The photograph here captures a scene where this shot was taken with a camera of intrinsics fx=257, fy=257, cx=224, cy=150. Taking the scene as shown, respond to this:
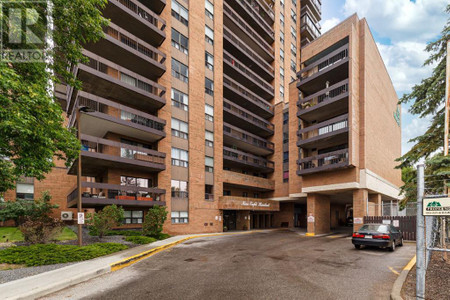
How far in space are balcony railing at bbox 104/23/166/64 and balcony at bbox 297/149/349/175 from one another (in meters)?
20.1

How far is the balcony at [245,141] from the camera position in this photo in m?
36.0

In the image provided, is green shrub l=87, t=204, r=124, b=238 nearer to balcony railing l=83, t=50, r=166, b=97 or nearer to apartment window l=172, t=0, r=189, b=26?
balcony railing l=83, t=50, r=166, b=97

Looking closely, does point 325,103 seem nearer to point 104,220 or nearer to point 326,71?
point 326,71

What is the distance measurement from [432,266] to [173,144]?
23034 millimetres

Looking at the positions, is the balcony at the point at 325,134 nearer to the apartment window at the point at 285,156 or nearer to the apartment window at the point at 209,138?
the apartment window at the point at 285,156

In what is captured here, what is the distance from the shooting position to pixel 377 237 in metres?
14.3

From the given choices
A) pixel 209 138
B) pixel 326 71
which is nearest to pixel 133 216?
pixel 209 138

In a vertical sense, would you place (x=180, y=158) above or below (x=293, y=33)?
below

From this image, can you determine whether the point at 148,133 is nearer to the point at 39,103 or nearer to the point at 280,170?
the point at 39,103

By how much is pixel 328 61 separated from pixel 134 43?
73.5 ft

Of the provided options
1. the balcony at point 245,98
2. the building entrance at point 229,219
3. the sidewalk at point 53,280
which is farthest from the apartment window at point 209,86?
the sidewalk at point 53,280

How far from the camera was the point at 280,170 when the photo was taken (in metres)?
41.4

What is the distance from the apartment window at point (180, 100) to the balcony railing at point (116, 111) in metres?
3.41

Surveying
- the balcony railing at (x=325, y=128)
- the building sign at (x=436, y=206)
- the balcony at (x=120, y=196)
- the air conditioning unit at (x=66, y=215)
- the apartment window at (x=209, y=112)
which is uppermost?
the apartment window at (x=209, y=112)
